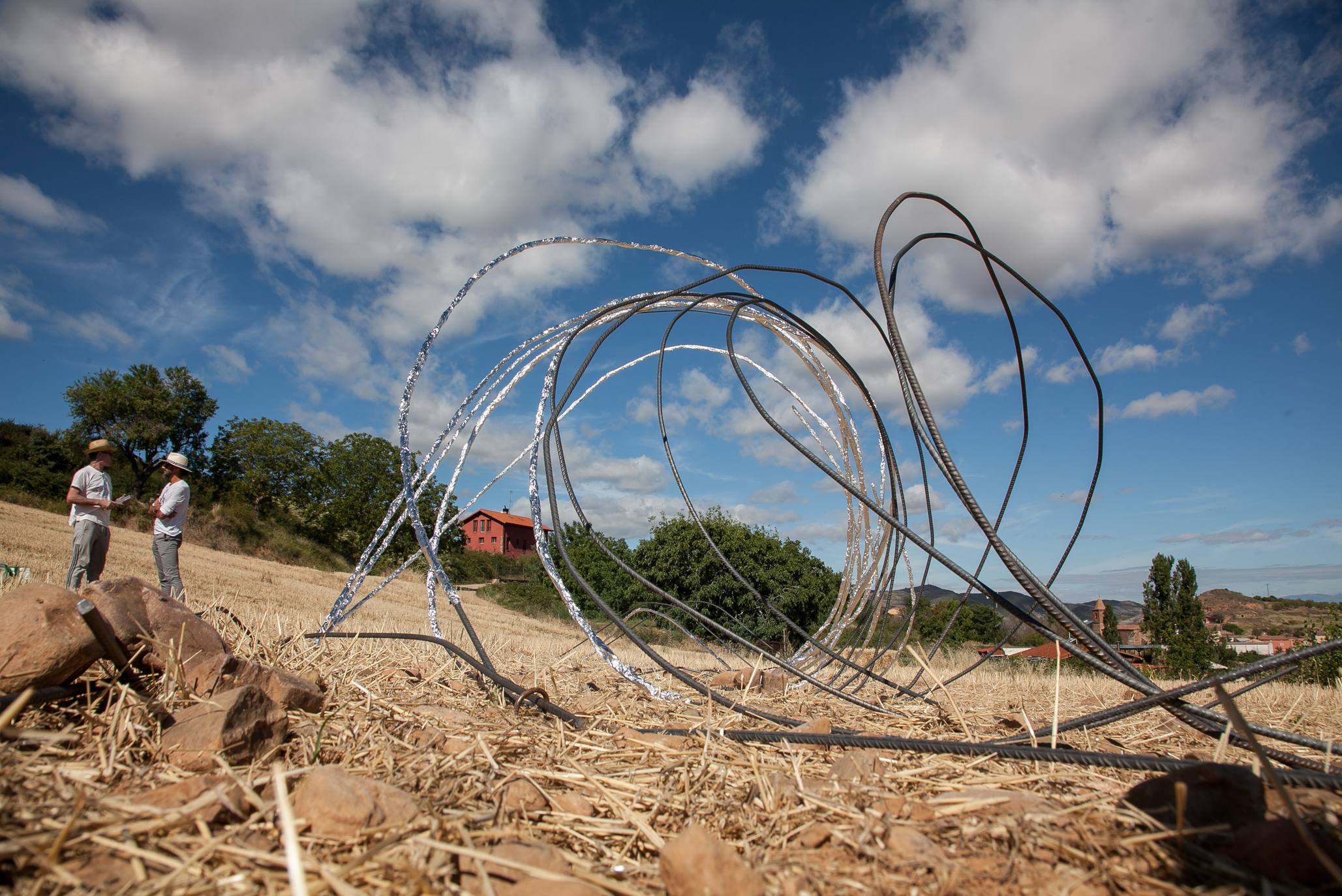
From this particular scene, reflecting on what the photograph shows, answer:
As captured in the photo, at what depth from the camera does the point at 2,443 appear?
38.3 meters

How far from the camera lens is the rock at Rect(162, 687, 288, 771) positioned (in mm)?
2248

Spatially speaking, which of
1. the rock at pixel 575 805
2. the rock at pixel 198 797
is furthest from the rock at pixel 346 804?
the rock at pixel 575 805

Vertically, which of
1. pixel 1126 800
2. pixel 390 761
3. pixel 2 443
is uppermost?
pixel 2 443

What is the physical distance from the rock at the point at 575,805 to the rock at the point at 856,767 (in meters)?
0.80

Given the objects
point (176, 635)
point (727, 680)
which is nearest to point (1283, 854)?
point (176, 635)

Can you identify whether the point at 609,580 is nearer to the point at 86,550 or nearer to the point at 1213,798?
the point at 86,550

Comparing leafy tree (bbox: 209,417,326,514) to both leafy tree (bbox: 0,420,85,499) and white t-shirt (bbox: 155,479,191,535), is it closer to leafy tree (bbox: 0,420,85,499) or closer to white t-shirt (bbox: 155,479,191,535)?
leafy tree (bbox: 0,420,85,499)

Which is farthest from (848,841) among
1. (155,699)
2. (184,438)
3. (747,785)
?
(184,438)

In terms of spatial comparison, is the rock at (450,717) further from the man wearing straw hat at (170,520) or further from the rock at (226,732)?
the man wearing straw hat at (170,520)

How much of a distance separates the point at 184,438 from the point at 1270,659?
59.0 meters

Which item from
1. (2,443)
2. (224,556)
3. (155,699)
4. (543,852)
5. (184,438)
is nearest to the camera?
(543,852)

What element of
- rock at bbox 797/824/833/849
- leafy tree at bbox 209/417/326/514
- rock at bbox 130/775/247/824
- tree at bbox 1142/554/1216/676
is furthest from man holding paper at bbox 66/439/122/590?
leafy tree at bbox 209/417/326/514

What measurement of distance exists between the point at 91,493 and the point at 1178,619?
2245cm

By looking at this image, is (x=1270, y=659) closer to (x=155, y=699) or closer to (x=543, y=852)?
(x=543, y=852)
